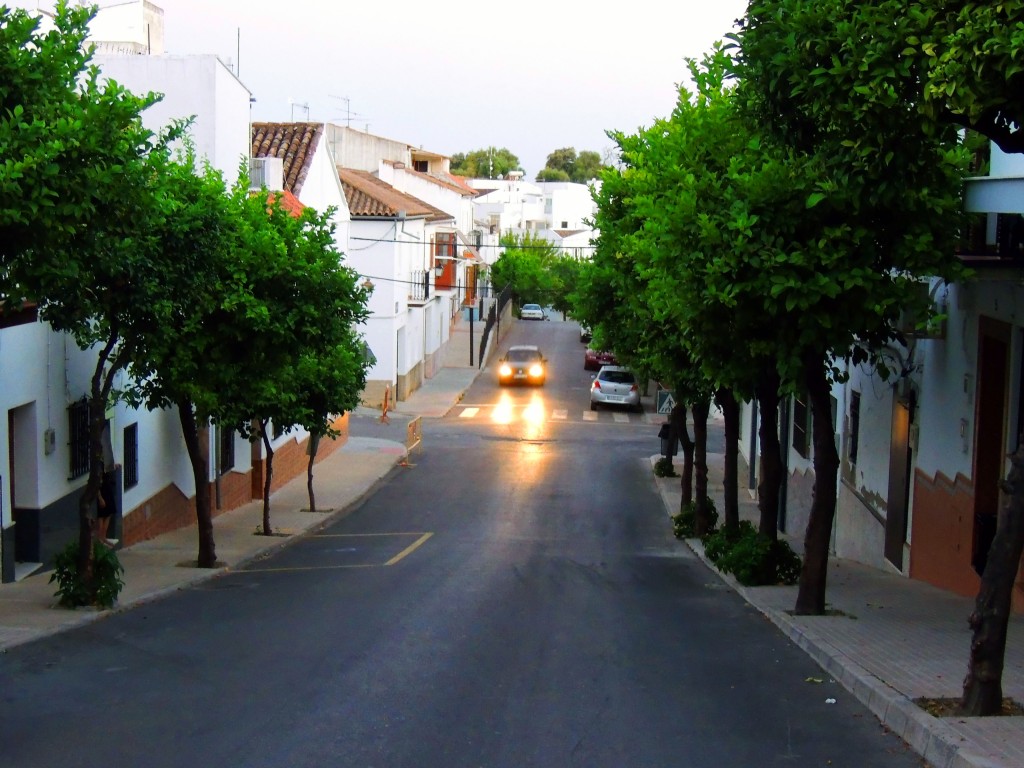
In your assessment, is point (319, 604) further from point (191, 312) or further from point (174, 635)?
point (191, 312)

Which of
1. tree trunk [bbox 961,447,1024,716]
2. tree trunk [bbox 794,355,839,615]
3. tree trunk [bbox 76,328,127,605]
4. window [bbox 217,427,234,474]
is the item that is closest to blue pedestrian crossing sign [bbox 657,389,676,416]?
window [bbox 217,427,234,474]

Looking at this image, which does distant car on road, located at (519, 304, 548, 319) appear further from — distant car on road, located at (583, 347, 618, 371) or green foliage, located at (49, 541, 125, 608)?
green foliage, located at (49, 541, 125, 608)

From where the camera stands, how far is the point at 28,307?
15.2 meters

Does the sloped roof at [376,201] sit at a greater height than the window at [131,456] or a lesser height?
greater

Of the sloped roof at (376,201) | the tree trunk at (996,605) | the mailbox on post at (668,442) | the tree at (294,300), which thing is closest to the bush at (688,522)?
the tree at (294,300)

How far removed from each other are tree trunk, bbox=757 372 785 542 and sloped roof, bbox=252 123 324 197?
21.6 m

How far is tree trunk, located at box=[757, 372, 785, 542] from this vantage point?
15.8 m

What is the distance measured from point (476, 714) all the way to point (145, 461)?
13654mm

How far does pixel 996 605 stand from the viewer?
25.7 ft

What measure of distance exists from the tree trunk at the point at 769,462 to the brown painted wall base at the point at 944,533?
6.34 ft

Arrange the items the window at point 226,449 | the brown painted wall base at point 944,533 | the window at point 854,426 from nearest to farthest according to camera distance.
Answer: the brown painted wall base at point 944,533 → the window at point 854,426 → the window at point 226,449

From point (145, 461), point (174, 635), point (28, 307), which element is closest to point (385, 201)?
point (145, 461)

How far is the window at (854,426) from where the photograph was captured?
20.1 m

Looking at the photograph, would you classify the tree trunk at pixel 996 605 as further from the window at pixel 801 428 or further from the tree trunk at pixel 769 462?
the window at pixel 801 428
